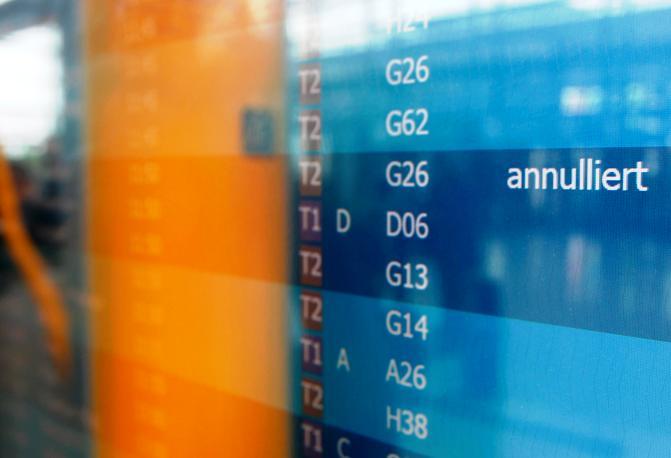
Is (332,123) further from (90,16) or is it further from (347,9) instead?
(90,16)

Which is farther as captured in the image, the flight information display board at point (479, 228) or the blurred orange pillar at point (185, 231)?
the blurred orange pillar at point (185, 231)

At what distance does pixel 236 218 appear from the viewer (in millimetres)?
1165

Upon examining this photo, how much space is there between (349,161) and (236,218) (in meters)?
0.26

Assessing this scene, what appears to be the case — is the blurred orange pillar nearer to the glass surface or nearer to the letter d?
the glass surface

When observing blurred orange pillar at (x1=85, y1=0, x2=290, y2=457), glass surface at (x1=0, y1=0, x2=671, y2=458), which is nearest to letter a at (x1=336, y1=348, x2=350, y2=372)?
glass surface at (x1=0, y1=0, x2=671, y2=458)

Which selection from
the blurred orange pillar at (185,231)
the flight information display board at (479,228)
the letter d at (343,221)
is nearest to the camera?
the flight information display board at (479,228)

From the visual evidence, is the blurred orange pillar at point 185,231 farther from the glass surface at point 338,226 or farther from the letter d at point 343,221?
the letter d at point 343,221

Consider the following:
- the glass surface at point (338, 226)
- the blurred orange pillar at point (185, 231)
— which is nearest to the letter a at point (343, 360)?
the glass surface at point (338, 226)

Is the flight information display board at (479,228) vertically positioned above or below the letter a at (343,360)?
above

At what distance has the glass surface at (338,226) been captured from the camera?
2.41ft

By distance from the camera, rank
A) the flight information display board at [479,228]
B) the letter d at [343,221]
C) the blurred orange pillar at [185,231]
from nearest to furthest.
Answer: the flight information display board at [479,228] < the letter d at [343,221] < the blurred orange pillar at [185,231]

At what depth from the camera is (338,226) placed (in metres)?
0.99

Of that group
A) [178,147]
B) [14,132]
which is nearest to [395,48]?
[178,147]

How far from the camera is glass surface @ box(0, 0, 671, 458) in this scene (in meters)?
0.73
